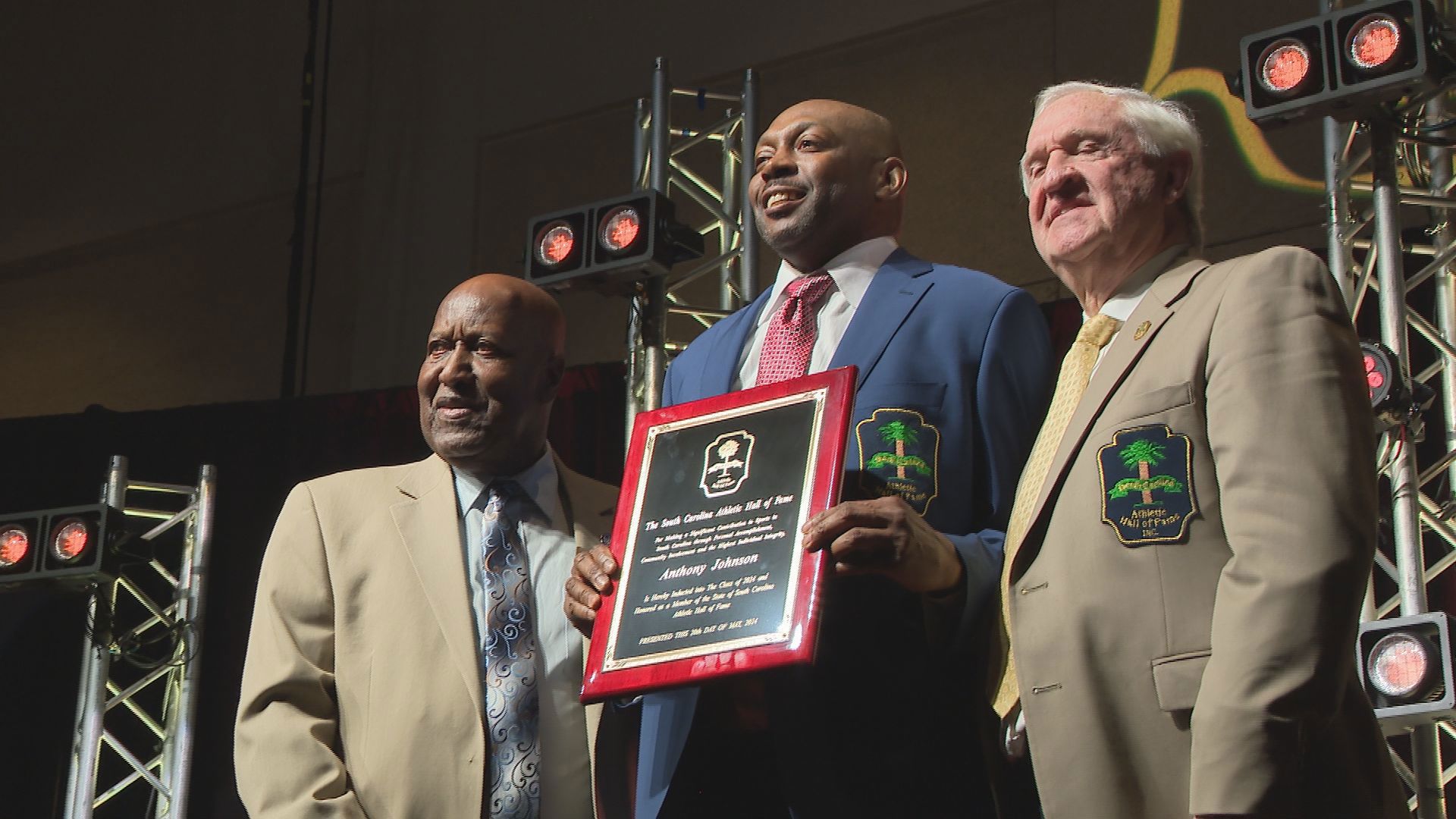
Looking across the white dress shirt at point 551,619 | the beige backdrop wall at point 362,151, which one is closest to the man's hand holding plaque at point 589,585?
the white dress shirt at point 551,619

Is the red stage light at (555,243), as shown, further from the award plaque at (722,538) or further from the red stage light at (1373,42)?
the award plaque at (722,538)

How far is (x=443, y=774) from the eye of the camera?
2.48m

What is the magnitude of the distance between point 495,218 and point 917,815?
636cm

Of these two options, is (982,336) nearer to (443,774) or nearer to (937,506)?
(937,506)

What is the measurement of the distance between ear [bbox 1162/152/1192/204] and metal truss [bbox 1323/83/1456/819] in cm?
204

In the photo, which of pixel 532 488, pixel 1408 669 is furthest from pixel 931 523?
pixel 1408 669

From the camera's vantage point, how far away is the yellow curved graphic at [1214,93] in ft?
20.9

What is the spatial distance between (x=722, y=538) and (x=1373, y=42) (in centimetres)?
270

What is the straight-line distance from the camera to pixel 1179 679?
188 cm

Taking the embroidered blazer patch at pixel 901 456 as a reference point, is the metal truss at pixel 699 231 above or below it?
above

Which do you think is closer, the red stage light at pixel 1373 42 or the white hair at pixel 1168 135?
the white hair at pixel 1168 135

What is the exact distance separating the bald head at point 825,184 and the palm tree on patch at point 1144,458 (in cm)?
71

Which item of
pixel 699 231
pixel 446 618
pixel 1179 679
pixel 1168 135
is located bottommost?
pixel 1179 679

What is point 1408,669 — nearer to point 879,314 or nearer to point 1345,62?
point 1345,62
